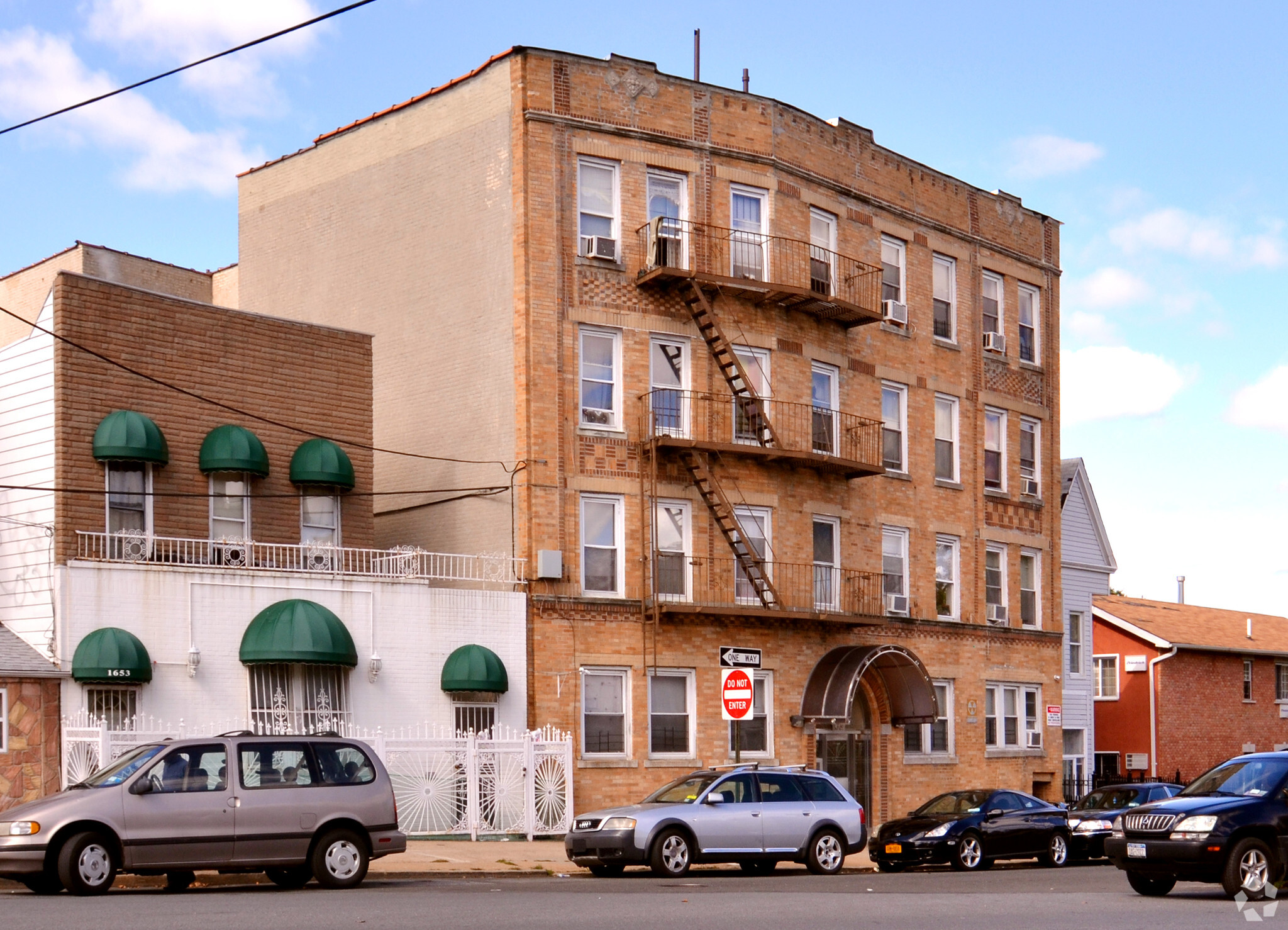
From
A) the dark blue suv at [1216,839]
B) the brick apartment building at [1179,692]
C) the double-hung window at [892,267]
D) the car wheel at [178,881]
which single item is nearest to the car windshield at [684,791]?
the dark blue suv at [1216,839]

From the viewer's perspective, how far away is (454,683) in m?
28.1

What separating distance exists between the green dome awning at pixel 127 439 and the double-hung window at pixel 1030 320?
72.4 feet

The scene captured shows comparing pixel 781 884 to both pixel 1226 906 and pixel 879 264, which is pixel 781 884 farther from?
pixel 879 264

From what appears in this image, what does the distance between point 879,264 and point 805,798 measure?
1600 centimetres

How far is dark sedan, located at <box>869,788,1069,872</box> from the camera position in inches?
990

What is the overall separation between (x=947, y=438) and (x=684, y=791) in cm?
1768

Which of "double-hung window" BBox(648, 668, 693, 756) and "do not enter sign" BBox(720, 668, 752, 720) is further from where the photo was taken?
"double-hung window" BBox(648, 668, 693, 756)

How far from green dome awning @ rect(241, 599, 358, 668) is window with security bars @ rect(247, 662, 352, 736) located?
519mm

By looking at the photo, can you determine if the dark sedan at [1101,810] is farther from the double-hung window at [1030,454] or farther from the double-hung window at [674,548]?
the double-hung window at [1030,454]

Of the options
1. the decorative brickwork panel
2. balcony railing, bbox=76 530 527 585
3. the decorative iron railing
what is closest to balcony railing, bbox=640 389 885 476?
the decorative brickwork panel

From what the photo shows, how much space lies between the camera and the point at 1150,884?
18.5m

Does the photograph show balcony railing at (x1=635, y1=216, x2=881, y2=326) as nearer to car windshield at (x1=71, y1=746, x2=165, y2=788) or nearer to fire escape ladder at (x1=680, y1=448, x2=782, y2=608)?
fire escape ladder at (x1=680, y1=448, x2=782, y2=608)

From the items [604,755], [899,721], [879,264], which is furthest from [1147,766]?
[604,755]

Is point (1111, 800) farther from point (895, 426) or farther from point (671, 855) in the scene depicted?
point (895, 426)
